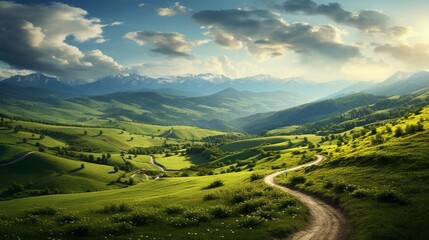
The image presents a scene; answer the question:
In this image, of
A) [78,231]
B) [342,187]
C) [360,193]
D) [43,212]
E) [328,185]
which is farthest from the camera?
[328,185]

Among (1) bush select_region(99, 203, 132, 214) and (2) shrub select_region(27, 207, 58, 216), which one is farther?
(1) bush select_region(99, 203, 132, 214)

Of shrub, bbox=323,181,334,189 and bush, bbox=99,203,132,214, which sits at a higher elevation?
bush, bbox=99,203,132,214

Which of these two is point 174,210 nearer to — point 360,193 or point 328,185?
point 360,193

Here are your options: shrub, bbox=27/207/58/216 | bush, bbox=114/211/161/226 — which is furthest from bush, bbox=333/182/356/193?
shrub, bbox=27/207/58/216

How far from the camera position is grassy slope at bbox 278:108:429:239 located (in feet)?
117

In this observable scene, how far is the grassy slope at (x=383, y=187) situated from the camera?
3581 centimetres

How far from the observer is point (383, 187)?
160ft

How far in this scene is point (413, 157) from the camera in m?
58.1

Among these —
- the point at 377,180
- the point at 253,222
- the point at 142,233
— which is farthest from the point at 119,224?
the point at 377,180

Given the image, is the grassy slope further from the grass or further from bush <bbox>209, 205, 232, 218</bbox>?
bush <bbox>209, 205, 232, 218</bbox>

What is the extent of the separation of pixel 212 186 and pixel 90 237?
4626 cm

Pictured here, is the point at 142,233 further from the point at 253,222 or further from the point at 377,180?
the point at 377,180

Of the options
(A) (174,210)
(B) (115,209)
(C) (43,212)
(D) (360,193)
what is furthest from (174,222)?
(D) (360,193)

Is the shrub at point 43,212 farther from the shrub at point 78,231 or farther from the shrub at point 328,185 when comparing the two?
the shrub at point 328,185
